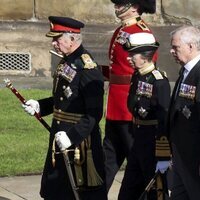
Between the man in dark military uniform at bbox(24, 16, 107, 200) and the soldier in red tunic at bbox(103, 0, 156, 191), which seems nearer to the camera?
the man in dark military uniform at bbox(24, 16, 107, 200)

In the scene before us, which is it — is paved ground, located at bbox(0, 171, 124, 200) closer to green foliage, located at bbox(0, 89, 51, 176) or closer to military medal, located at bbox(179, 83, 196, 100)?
green foliage, located at bbox(0, 89, 51, 176)

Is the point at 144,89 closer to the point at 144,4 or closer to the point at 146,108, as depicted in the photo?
the point at 146,108

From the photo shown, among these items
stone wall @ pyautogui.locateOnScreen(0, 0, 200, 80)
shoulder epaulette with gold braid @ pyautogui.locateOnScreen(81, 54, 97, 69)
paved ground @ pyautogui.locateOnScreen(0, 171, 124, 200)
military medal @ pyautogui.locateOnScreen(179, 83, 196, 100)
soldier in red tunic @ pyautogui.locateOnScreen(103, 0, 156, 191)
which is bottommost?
stone wall @ pyautogui.locateOnScreen(0, 0, 200, 80)

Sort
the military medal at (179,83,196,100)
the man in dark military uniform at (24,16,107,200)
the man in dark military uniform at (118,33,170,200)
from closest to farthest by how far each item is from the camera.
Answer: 1. the military medal at (179,83,196,100)
2. the man in dark military uniform at (24,16,107,200)
3. the man in dark military uniform at (118,33,170,200)

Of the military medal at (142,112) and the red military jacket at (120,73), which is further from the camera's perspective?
the red military jacket at (120,73)

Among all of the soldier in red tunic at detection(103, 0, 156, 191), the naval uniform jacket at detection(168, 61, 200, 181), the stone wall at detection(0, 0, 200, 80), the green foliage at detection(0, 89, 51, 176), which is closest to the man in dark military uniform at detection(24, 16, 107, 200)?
the naval uniform jacket at detection(168, 61, 200, 181)

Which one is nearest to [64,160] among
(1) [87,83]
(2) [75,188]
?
(2) [75,188]

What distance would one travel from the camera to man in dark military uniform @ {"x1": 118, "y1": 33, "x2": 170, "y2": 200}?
6004 millimetres

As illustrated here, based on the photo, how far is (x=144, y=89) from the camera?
6109mm

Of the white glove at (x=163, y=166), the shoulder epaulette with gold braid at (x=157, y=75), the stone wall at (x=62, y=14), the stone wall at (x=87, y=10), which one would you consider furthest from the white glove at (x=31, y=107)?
the stone wall at (x=87, y=10)

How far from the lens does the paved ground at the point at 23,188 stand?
7.40 metres

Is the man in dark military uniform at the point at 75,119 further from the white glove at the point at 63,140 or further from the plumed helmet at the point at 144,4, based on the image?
the plumed helmet at the point at 144,4

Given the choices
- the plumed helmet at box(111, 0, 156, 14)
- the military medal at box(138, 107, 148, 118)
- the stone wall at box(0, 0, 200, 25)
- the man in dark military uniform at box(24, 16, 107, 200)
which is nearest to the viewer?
the man in dark military uniform at box(24, 16, 107, 200)

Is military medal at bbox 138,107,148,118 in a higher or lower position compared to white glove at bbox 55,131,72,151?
higher
